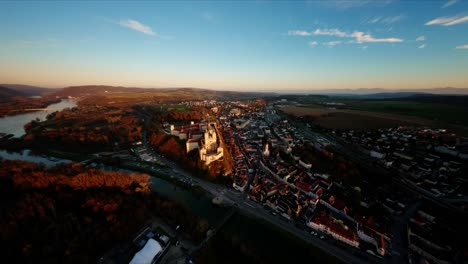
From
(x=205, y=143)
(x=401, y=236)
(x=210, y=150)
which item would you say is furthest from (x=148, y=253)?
(x=401, y=236)

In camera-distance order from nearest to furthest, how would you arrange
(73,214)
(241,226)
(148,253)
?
(148,253) → (73,214) → (241,226)

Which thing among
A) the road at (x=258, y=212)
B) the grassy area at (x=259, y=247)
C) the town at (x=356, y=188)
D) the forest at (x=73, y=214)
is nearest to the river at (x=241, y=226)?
the grassy area at (x=259, y=247)

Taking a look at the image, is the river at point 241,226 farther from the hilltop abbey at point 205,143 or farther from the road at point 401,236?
the hilltop abbey at point 205,143

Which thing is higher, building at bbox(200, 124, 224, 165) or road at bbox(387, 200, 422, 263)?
building at bbox(200, 124, 224, 165)

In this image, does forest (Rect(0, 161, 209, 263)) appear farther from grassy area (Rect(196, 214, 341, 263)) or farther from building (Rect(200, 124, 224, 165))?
building (Rect(200, 124, 224, 165))

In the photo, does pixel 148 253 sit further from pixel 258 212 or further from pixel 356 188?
pixel 356 188

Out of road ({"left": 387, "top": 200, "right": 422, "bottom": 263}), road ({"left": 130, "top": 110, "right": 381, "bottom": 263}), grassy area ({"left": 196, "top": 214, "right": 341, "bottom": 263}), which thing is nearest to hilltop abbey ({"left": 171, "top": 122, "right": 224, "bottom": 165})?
road ({"left": 130, "top": 110, "right": 381, "bottom": 263})

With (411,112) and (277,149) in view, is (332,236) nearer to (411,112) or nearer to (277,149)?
(277,149)

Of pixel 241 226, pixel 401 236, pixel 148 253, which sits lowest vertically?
pixel 241 226
